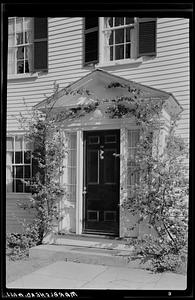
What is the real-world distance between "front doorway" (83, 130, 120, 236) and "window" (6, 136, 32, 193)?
2.38ft

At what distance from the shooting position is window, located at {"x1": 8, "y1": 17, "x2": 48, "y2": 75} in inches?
128

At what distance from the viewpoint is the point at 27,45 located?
3730mm

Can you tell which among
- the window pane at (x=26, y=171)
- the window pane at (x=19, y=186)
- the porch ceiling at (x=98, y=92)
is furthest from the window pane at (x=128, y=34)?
the window pane at (x=19, y=186)

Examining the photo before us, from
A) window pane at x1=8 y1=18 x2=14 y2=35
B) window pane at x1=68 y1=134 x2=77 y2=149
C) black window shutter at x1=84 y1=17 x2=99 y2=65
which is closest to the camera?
window pane at x1=8 y1=18 x2=14 y2=35

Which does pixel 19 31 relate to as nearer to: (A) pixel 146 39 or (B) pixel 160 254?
(A) pixel 146 39

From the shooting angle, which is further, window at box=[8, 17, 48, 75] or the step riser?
the step riser

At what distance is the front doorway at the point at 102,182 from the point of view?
3.91m

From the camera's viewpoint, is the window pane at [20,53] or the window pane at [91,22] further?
the window pane at [20,53]

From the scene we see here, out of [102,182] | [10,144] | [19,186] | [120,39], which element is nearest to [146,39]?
[120,39]

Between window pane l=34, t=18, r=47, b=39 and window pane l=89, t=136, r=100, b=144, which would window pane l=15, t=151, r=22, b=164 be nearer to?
window pane l=89, t=136, r=100, b=144

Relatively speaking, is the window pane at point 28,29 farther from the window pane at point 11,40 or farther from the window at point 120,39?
the window at point 120,39

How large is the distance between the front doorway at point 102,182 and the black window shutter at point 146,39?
1.02m

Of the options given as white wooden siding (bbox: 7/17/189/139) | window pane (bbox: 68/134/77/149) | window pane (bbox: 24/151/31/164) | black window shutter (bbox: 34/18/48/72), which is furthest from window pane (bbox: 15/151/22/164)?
black window shutter (bbox: 34/18/48/72)

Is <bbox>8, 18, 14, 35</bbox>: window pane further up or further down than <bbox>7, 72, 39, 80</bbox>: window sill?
further up
